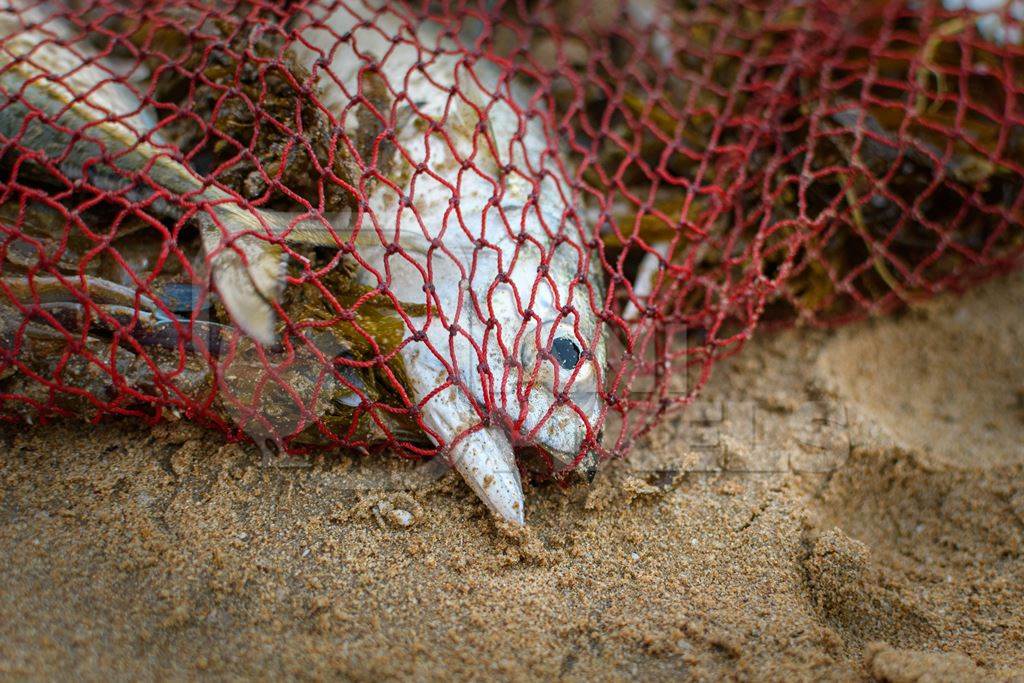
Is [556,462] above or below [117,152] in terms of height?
below

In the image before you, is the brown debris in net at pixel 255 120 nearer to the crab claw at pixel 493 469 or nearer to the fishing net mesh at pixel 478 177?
the fishing net mesh at pixel 478 177

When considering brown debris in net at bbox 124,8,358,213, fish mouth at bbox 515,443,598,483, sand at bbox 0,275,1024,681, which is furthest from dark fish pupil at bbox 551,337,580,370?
brown debris in net at bbox 124,8,358,213

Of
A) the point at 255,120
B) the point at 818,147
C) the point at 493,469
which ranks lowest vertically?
the point at 493,469

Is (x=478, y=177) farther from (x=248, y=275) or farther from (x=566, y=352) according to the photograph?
(x=248, y=275)

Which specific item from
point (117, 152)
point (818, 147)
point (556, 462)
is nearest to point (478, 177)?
point (556, 462)

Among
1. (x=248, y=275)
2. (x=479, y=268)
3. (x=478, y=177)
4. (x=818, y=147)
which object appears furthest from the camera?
(x=818, y=147)

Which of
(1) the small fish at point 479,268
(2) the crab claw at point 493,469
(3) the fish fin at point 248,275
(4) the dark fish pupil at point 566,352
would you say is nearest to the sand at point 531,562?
(2) the crab claw at point 493,469

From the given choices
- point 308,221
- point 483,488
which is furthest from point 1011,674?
point 308,221
